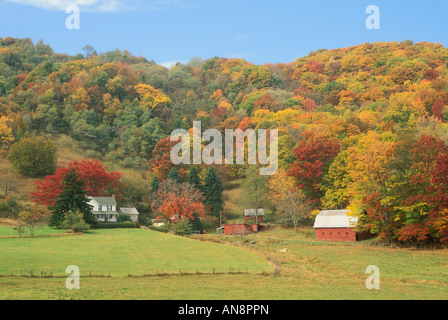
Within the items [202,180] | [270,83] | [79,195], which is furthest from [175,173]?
[270,83]

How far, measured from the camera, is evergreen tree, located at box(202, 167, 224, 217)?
82.2 m

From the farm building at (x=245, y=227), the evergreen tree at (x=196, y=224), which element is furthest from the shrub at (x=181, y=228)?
the farm building at (x=245, y=227)

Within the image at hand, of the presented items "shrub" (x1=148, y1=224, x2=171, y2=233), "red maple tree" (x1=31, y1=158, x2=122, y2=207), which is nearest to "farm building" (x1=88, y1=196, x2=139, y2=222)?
"red maple tree" (x1=31, y1=158, x2=122, y2=207)

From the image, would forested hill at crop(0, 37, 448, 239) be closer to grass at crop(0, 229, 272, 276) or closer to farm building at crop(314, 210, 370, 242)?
farm building at crop(314, 210, 370, 242)

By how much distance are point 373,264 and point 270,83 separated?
119669 mm

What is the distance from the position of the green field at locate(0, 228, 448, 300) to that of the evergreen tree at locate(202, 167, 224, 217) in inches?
667

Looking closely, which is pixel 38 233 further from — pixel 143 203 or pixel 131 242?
pixel 143 203

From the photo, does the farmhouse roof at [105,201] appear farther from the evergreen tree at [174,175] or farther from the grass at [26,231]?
the grass at [26,231]

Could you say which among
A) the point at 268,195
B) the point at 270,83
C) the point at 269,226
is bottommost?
the point at 269,226

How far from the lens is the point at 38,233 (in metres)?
58.4

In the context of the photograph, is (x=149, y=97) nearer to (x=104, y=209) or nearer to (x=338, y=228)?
(x=104, y=209)

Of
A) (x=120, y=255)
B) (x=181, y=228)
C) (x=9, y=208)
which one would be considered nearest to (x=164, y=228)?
(x=181, y=228)

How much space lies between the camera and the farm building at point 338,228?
5979 cm

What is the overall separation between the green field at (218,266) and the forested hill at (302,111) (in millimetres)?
8392
